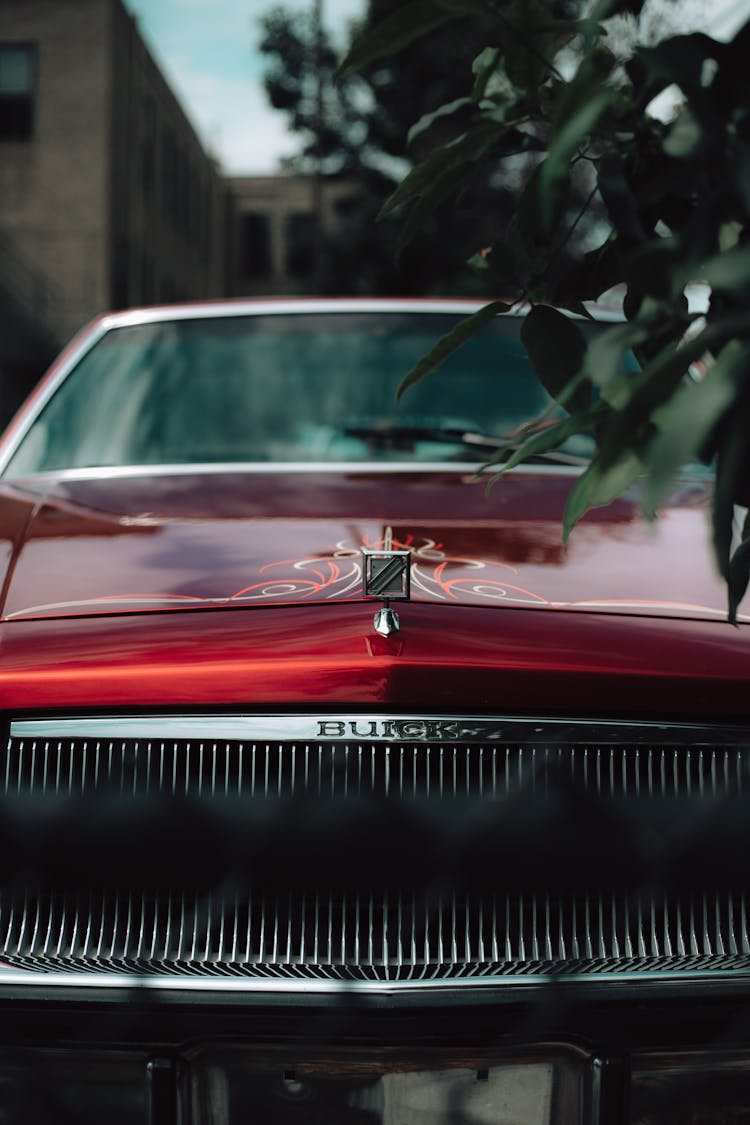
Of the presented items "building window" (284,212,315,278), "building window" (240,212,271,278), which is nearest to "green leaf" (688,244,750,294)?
"building window" (284,212,315,278)

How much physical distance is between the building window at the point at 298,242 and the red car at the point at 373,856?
34781mm

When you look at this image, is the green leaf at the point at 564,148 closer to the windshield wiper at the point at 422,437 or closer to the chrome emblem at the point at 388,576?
the chrome emblem at the point at 388,576

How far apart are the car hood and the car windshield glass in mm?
307

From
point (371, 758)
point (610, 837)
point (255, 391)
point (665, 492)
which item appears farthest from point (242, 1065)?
point (255, 391)

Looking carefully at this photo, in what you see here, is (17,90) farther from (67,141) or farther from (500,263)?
(500,263)

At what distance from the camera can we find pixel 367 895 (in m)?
1.65

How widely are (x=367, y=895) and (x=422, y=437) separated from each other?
154 cm

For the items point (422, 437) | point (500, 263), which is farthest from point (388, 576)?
point (422, 437)

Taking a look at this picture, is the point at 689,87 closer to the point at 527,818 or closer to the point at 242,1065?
the point at 527,818

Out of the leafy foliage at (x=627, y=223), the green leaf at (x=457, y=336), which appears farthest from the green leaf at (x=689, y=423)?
the green leaf at (x=457, y=336)

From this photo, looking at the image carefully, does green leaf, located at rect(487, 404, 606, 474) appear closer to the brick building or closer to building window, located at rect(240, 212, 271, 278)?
the brick building

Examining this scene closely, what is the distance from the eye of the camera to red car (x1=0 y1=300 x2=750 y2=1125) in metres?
1.59

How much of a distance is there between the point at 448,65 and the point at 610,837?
1996cm

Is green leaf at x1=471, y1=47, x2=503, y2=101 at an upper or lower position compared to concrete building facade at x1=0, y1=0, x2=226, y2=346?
lower
